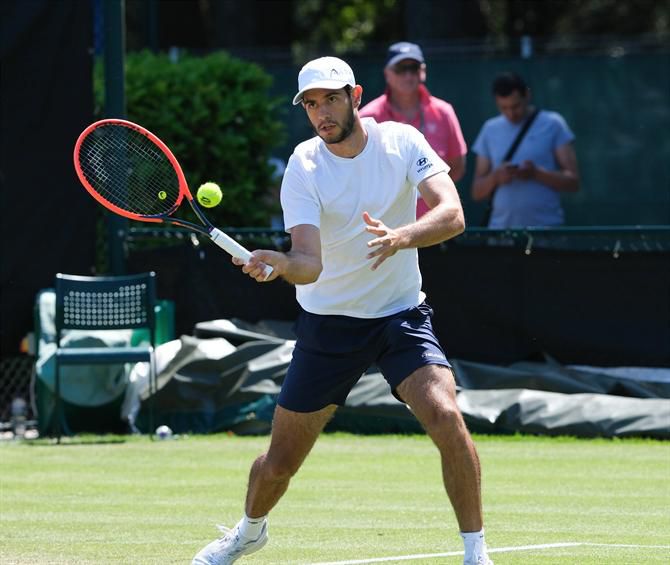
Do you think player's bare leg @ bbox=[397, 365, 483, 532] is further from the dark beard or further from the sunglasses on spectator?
the sunglasses on spectator

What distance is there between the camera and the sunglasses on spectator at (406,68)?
1119cm

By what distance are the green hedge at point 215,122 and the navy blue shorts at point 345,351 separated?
7120 mm

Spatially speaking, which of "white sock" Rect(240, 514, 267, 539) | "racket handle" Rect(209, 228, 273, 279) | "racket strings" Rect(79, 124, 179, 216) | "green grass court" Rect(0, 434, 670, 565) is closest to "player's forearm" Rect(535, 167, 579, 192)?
"green grass court" Rect(0, 434, 670, 565)

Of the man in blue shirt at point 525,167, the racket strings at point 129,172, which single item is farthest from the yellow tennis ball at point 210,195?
the man in blue shirt at point 525,167

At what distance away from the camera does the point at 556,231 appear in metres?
11.0

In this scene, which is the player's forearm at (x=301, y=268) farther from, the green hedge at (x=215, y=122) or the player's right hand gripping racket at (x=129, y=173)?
the green hedge at (x=215, y=122)

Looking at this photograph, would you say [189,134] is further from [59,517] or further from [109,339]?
[59,517]

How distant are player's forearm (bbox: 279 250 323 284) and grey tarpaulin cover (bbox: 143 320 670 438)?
187 inches

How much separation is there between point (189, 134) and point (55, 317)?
3148mm

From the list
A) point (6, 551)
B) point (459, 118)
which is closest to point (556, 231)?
point (459, 118)

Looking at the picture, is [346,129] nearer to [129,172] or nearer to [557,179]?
[129,172]

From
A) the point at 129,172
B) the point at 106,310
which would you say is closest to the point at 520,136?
the point at 106,310

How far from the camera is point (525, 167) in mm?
12008

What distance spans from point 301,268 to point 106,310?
538 centimetres
